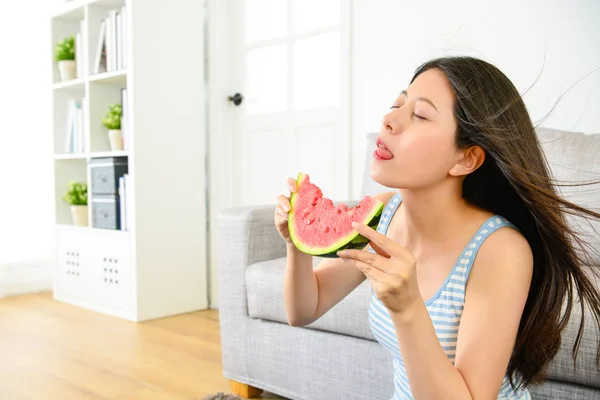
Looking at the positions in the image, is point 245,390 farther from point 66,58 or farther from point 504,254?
point 66,58

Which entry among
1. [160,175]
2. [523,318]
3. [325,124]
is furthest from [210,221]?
[523,318]

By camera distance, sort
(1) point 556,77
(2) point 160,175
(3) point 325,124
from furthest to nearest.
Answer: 1. (2) point 160,175
2. (3) point 325,124
3. (1) point 556,77

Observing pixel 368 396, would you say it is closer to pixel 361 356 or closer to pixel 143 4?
pixel 361 356

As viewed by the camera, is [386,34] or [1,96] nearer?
[386,34]

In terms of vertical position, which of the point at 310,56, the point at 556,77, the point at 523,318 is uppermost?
the point at 310,56

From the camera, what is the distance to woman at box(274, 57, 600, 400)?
0.91m

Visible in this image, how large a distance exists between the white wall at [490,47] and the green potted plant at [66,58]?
82.1 inches

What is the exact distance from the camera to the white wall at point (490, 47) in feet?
8.11

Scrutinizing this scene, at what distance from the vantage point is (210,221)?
3951 mm

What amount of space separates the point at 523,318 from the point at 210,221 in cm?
300

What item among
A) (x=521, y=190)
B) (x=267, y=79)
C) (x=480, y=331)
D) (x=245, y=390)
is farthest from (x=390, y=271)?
(x=267, y=79)

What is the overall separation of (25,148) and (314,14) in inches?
95.5

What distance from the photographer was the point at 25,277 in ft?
14.4

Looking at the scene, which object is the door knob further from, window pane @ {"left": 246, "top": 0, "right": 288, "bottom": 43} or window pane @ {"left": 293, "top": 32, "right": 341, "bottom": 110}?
window pane @ {"left": 293, "top": 32, "right": 341, "bottom": 110}
